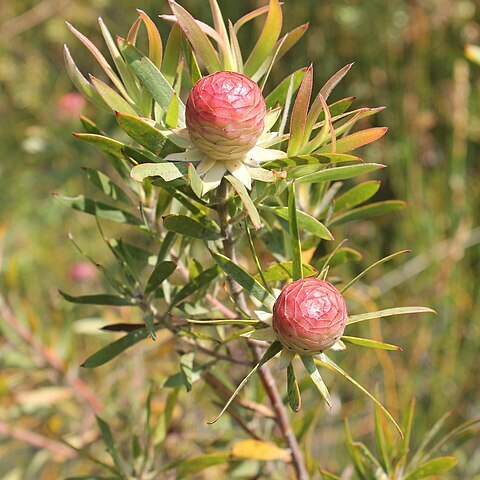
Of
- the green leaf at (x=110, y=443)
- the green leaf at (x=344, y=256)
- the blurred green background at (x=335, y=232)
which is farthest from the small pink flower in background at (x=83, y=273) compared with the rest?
the green leaf at (x=344, y=256)

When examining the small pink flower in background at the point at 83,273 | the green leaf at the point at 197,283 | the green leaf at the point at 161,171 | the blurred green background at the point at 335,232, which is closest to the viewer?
the green leaf at the point at 161,171

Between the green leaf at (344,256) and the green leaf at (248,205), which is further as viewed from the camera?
the green leaf at (344,256)

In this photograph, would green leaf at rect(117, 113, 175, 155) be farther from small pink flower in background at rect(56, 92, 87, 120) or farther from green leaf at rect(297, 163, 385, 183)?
small pink flower in background at rect(56, 92, 87, 120)

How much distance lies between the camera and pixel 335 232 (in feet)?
3.95

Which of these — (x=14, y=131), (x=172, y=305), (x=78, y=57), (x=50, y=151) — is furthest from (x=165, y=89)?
(x=78, y=57)

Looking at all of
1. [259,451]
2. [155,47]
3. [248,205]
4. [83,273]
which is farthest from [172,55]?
[83,273]

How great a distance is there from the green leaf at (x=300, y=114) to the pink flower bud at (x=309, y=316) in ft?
0.25

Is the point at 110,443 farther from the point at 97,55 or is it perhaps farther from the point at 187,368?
the point at 97,55

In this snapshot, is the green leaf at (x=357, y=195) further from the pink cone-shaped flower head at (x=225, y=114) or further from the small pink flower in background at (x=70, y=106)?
the small pink flower in background at (x=70, y=106)

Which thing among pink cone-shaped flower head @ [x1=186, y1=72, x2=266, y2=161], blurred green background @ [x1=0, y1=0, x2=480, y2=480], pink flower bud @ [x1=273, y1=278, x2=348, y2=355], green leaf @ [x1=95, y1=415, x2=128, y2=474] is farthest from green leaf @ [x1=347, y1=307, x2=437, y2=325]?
blurred green background @ [x1=0, y1=0, x2=480, y2=480]

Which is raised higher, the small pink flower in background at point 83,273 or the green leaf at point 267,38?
A: the green leaf at point 267,38

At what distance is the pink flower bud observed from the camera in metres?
0.34

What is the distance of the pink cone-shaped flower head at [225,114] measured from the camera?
333 millimetres

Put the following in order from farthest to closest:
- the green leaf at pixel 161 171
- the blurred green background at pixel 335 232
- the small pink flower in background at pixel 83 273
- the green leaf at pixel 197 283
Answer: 1. the small pink flower in background at pixel 83 273
2. the blurred green background at pixel 335 232
3. the green leaf at pixel 197 283
4. the green leaf at pixel 161 171
